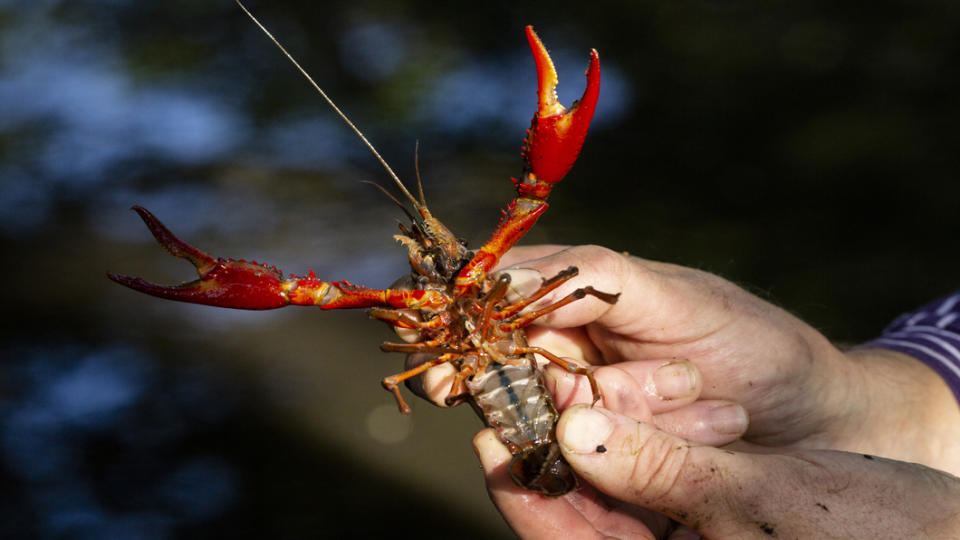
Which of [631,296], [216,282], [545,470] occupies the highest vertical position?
[216,282]

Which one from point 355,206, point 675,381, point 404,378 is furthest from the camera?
point 355,206

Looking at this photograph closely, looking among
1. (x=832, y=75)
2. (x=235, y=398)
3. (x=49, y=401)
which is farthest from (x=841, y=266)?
(x=49, y=401)

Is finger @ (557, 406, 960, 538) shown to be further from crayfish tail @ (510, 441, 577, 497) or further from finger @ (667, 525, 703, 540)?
finger @ (667, 525, 703, 540)

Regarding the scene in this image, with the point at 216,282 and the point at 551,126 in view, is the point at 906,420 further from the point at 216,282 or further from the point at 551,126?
the point at 216,282

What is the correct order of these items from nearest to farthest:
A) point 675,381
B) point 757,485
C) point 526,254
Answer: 1. point 757,485
2. point 675,381
3. point 526,254

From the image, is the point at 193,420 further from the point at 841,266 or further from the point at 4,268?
the point at 841,266

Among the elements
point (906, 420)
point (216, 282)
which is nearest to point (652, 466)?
point (216, 282)

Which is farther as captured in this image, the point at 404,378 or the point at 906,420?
the point at 906,420

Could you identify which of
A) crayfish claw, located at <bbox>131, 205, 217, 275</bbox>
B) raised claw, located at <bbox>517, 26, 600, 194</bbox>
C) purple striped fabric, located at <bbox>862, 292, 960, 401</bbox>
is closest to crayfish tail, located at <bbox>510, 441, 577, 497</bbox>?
raised claw, located at <bbox>517, 26, 600, 194</bbox>
